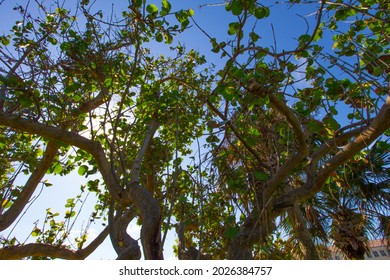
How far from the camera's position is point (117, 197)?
122 inches

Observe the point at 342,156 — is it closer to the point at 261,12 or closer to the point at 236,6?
the point at 261,12

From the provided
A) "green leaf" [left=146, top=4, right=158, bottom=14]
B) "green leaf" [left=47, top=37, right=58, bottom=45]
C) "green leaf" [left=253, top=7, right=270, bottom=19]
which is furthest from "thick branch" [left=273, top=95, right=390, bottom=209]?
"green leaf" [left=47, top=37, right=58, bottom=45]

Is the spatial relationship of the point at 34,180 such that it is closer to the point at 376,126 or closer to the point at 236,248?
the point at 236,248

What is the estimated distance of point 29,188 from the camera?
3.96 metres

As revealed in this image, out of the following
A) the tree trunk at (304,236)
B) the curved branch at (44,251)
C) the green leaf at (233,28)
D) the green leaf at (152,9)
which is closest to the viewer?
the green leaf at (233,28)

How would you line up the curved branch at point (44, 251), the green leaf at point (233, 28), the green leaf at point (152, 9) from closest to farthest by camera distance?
the green leaf at point (233, 28), the green leaf at point (152, 9), the curved branch at point (44, 251)

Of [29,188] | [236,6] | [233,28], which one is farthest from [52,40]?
[236,6]

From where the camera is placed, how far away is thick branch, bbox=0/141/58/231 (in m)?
3.65

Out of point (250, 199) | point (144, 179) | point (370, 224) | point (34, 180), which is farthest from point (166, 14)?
point (370, 224)

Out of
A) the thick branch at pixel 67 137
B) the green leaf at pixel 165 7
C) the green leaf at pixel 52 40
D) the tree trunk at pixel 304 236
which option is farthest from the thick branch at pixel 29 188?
the tree trunk at pixel 304 236

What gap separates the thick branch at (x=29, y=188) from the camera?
3.65m

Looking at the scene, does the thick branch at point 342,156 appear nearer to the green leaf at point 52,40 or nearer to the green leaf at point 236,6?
the green leaf at point 236,6

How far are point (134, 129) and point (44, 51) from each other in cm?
172
